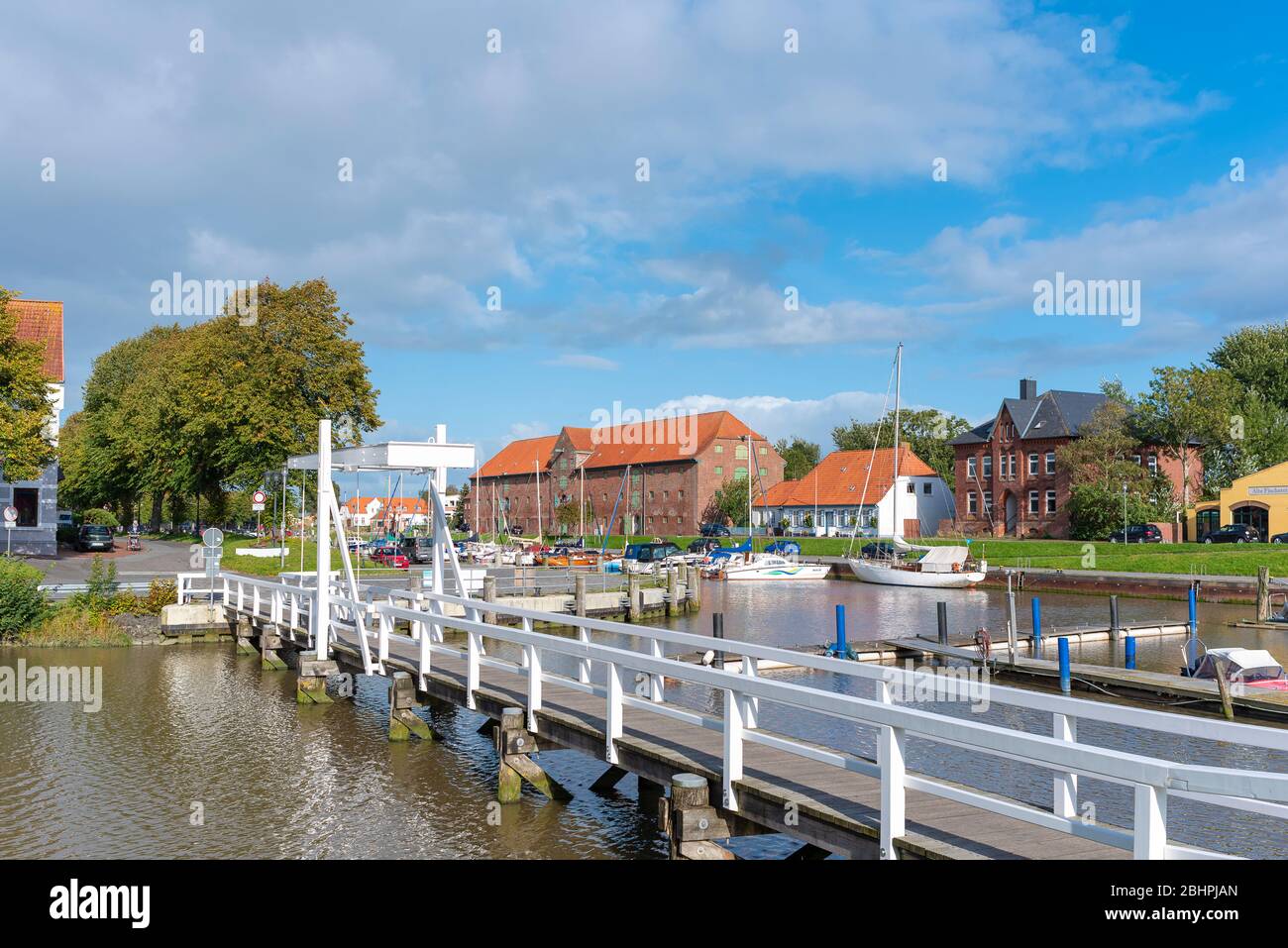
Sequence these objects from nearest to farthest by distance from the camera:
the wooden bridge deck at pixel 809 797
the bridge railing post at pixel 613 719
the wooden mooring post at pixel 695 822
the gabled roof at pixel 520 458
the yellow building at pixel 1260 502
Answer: the wooden bridge deck at pixel 809 797 → the wooden mooring post at pixel 695 822 → the bridge railing post at pixel 613 719 → the yellow building at pixel 1260 502 → the gabled roof at pixel 520 458

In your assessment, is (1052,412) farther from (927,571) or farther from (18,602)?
(18,602)

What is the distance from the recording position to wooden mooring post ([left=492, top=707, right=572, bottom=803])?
41.8ft

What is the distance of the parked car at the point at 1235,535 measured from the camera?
192ft

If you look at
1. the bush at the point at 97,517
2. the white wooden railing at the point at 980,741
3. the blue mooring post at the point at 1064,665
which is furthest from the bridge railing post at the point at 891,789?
the bush at the point at 97,517

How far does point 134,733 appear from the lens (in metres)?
17.5

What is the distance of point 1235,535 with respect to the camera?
58781 mm

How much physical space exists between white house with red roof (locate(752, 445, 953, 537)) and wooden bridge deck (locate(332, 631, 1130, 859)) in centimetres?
7126

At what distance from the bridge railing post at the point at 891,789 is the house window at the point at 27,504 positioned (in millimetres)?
53888

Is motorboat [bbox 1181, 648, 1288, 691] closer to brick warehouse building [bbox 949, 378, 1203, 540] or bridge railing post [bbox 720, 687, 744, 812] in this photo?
bridge railing post [bbox 720, 687, 744, 812]

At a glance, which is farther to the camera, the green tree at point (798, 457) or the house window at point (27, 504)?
the green tree at point (798, 457)

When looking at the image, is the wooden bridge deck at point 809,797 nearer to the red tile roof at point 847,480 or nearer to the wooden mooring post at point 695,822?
the wooden mooring post at point 695,822
